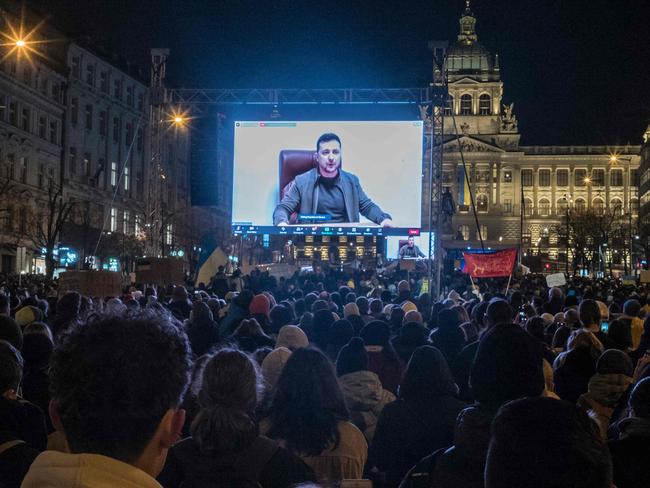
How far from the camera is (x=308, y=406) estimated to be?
4426mm

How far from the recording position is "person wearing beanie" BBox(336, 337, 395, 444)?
19.1 feet

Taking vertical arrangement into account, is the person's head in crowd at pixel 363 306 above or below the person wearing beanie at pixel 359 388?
above

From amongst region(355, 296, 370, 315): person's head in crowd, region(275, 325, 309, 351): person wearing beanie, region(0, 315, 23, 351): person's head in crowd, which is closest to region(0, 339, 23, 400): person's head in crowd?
region(0, 315, 23, 351): person's head in crowd

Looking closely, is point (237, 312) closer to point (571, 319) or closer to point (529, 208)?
point (571, 319)

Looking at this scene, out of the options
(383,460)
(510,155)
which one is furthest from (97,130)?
(510,155)

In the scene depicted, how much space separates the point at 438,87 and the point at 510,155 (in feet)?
317

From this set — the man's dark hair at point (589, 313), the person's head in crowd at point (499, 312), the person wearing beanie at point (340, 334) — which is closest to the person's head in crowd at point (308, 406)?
the person's head in crowd at point (499, 312)

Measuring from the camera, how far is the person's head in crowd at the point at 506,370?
3490mm

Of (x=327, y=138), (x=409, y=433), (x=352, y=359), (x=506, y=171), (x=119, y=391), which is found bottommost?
(x=409, y=433)

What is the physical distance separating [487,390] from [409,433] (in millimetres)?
1605

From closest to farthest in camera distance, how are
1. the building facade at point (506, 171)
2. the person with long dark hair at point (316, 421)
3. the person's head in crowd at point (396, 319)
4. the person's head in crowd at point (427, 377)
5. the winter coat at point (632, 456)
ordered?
the winter coat at point (632, 456) < the person with long dark hair at point (316, 421) < the person's head in crowd at point (427, 377) < the person's head in crowd at point (396, 319) < the building facade at point (506, 171)

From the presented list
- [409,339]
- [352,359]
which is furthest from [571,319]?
[352,359]

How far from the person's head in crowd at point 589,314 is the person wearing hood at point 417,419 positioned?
381 centimetres

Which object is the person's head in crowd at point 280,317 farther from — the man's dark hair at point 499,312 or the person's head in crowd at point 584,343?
the person's head in crowd at point 584,343
